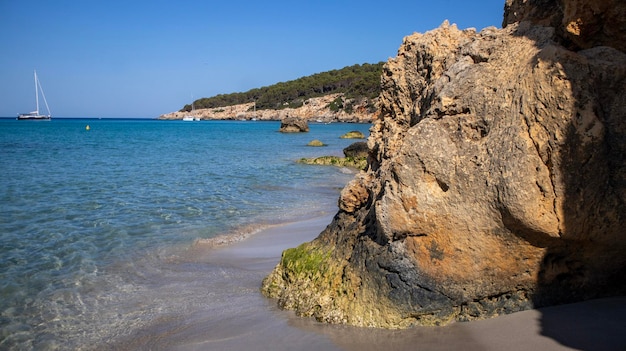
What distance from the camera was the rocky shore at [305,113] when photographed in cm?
10381

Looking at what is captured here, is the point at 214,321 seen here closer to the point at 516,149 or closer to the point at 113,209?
the point at 516,149

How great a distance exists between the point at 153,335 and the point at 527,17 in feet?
18.3

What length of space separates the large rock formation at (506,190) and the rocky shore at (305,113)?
249 feet

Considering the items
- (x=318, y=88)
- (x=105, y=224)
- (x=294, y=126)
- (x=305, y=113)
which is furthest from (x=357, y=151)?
(x=318, y=88)

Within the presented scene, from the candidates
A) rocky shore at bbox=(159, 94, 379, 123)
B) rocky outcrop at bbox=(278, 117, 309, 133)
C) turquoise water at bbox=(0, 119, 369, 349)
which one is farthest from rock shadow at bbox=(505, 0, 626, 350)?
rocky shore at bbox=(159, 94, 379, 123)

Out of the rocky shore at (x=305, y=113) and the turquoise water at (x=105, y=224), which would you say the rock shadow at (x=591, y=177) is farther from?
the rocky shore at (x=305, y=113)

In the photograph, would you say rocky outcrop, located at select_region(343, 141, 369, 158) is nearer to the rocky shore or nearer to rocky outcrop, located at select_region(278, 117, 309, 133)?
rocky outcrop, located at select_region(278, 117, 309, 133)

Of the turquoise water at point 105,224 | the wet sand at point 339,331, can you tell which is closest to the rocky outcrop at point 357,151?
the turquoise water at point 105,224

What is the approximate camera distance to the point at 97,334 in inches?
206

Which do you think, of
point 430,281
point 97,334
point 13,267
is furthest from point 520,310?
point 13,267

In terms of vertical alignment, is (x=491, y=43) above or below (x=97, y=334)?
above

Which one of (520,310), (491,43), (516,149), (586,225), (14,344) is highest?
(491,43)

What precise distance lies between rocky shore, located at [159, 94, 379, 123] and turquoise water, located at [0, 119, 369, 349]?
63.9 metres

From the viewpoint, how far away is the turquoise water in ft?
18.9
